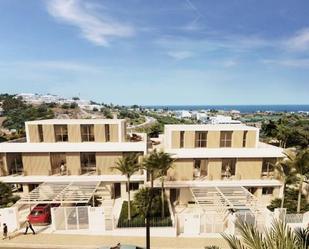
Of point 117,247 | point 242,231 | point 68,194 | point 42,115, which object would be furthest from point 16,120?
point 242,231

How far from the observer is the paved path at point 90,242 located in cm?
2006

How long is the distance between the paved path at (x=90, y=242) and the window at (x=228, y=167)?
970cm

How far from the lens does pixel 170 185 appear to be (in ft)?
90.9

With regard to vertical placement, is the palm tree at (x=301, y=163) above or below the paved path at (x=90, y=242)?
above

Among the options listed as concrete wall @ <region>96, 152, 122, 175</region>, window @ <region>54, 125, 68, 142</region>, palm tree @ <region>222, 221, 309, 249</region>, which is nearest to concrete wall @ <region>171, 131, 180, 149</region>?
concrete wall @ <region>96, 152, 122, 175</region>

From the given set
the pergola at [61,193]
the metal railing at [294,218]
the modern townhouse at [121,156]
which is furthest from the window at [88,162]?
the metal railing at [294,218]

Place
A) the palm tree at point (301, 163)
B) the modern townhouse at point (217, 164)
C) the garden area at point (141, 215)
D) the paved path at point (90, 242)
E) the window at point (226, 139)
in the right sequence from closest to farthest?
the paved path at point (90, 242), the garden area at point (141, 215), the palm tree at point (301, 163), the modern townhouse at point (217, 164), the window at point (226, 139)

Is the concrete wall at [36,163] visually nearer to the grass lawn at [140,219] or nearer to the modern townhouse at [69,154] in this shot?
the modern townhouse at [69,154]

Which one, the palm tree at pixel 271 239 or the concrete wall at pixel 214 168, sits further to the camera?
the concrete wall at pixel 214 168

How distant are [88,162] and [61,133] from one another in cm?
514

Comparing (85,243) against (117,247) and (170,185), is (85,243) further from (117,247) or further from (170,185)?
(170,185)

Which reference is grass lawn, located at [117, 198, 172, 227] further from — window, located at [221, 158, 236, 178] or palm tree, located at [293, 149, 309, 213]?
palm tree, located at [293, 149, 309, 213]

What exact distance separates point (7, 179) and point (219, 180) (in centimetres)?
2537

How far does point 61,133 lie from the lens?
101ft
